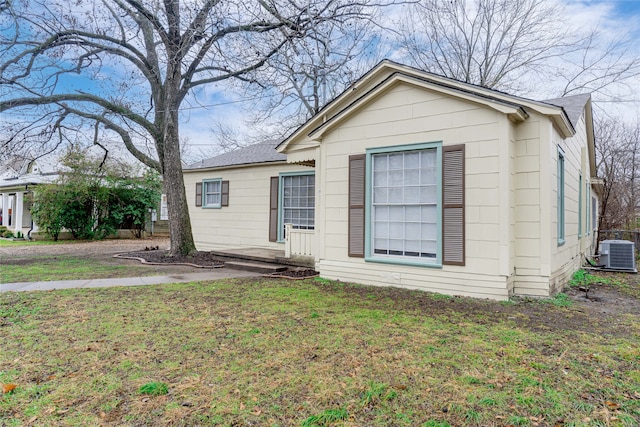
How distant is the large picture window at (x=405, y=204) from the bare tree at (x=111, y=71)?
11.1 ft

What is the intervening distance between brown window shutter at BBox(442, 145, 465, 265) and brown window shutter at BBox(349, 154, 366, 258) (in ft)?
5.10

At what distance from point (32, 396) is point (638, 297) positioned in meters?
8.52

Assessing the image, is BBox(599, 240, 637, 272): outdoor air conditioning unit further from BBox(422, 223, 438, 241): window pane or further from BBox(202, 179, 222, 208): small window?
BBox(202, 179, 222, 208): small window

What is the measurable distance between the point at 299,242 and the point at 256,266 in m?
1.20

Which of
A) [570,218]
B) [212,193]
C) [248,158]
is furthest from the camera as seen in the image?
[212,193]

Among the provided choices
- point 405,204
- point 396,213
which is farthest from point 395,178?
point 396,213

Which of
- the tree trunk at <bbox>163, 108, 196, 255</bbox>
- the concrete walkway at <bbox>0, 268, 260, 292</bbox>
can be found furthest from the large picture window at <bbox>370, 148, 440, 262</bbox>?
the tree trunk at <bbox>163, 108, 196, 255</bbox>

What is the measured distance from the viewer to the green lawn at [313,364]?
252cm

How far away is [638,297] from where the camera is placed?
6.46 meters

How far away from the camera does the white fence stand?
888 cm

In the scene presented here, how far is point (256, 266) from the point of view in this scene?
Answer: 9023mm

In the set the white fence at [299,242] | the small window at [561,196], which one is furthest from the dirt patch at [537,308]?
the white fence at [299,242]

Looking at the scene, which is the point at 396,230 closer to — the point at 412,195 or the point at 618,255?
the point at 412,195

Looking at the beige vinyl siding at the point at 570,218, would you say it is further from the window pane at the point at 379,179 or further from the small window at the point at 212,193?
→ the small window at the point at 212,193
